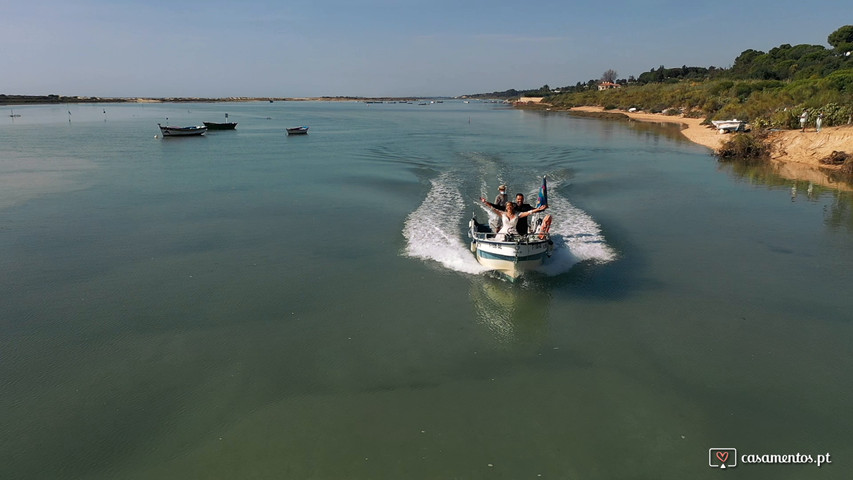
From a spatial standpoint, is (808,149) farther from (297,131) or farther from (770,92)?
(297,131)

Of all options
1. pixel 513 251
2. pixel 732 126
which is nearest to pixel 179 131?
pixel 513 251

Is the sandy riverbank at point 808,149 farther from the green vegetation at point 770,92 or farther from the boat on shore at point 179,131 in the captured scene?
the boat on shore at point 179,131

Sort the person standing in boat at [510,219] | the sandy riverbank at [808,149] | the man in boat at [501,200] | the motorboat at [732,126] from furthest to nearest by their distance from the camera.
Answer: the motorboat at [732,126]
the sandy riverbank at [808,149]
the man in boat at [501,200]
the person standing in boat at [510,219]

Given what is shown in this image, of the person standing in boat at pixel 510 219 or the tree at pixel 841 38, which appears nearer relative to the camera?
the person standing in boat at pixel 510 219

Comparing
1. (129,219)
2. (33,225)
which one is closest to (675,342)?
(129,219)

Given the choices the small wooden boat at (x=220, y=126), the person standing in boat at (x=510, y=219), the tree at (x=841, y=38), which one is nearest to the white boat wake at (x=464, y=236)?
the person standing in boat at (x=510, y=219)

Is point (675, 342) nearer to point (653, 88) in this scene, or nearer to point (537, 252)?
point (537, 252)

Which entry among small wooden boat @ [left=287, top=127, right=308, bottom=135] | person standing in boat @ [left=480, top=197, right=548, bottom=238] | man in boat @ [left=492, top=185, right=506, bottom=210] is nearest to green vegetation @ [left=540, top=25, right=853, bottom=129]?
man in boat @ [left=492, top=185, right=506, bottom=210]
